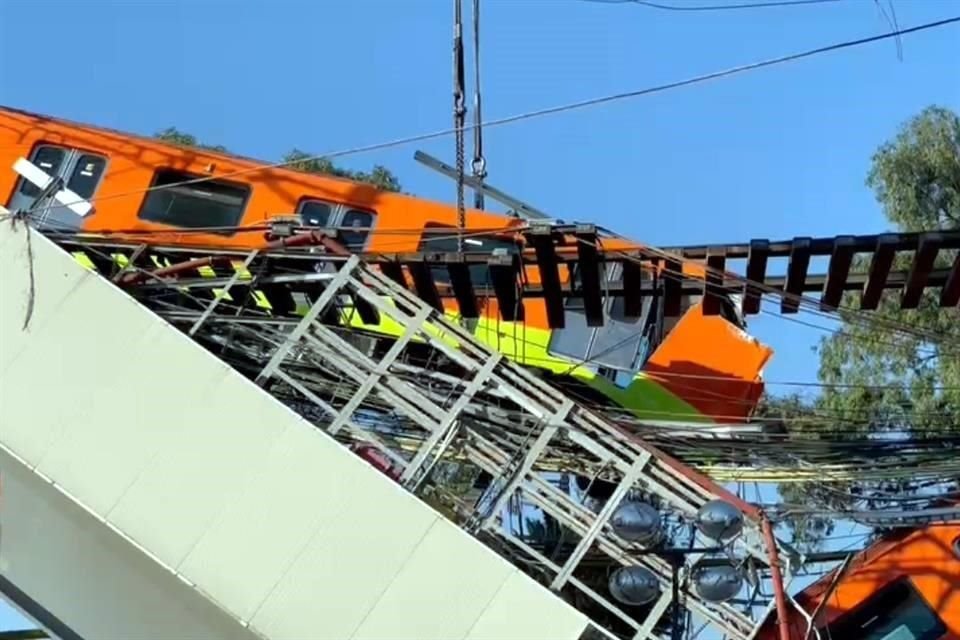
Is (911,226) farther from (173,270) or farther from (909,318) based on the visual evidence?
(173,270)

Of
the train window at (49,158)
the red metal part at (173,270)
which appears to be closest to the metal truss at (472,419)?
the red metal part at (173,270)

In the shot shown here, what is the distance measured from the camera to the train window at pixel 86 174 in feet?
47.7

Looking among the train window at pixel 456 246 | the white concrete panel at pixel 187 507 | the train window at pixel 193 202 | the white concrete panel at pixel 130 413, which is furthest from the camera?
the train window at pixel 193 202

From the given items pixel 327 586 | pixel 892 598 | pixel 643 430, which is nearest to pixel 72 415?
pixel 327 586

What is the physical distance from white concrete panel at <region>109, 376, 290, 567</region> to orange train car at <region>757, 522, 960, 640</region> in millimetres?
3935

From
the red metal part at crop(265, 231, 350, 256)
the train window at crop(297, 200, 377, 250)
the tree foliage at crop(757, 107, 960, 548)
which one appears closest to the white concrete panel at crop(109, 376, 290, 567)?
the red metal part at crop(265, 231, 350, 256)

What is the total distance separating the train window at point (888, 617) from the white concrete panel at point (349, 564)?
3.24 metres

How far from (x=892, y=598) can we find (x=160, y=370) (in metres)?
5.48

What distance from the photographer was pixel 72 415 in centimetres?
985

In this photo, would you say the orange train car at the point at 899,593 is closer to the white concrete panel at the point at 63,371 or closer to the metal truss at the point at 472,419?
the metal truss at the point at 472,419

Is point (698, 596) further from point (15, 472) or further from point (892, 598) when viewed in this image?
point (15, 472)

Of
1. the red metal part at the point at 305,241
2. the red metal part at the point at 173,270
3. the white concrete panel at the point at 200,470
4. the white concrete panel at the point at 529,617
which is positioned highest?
the red metal part at the point at 305,241

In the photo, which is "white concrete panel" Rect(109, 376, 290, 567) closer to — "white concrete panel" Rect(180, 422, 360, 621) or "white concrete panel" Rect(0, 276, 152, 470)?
"white concrete panel" Rect(180, 422, 360, 621)

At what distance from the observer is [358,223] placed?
14.3m
